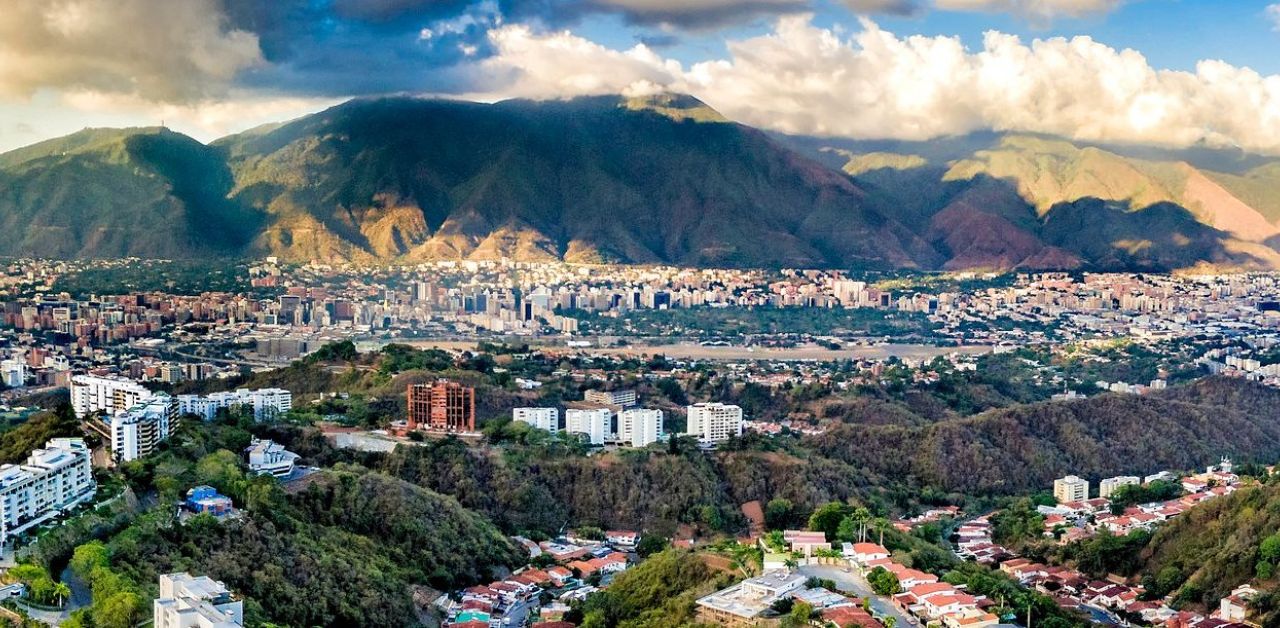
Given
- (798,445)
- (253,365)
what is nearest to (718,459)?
(798,445)

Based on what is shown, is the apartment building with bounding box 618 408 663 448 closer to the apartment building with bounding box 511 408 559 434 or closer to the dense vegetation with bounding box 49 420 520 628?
the apartment building with bounding box 511 408 559 434

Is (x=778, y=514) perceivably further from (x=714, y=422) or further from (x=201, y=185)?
(x=201, y=185)

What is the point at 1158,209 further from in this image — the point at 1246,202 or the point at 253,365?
the point at 253,365

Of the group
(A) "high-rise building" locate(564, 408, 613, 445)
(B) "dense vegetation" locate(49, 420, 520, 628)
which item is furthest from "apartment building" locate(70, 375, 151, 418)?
(A) "high-rise building" locate(564, 408, 613, 445)

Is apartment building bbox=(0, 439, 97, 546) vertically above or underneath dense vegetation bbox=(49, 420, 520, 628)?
above

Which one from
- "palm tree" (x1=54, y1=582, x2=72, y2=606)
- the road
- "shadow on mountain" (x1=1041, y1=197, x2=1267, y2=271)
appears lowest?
the road

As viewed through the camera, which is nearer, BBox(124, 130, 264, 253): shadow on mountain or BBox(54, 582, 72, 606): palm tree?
BBox(54, 582, 72, 606): palm tree

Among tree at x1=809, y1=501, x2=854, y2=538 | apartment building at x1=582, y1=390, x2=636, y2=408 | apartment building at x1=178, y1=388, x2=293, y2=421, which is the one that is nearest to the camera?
tree at x1=809, y1=501, x2=854, y2=538
